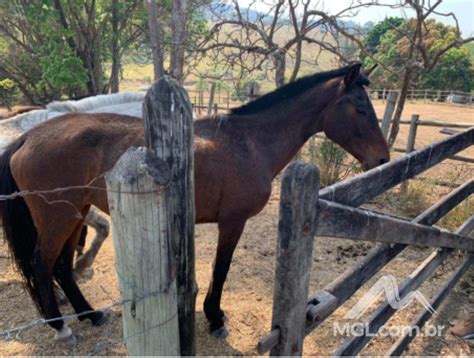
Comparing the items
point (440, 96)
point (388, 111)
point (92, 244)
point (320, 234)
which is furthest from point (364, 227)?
point (440, 96)

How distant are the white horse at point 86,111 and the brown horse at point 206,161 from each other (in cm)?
66

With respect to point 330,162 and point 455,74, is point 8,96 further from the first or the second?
point 455,74

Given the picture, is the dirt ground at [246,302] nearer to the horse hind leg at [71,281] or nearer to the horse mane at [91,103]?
the horse hind leg at [71,281]

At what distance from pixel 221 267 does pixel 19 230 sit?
1563 millimetres

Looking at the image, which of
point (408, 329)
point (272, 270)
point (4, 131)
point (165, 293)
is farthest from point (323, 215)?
point (4, 131)

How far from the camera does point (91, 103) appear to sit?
4344mm

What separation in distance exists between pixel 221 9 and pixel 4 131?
3.66 m

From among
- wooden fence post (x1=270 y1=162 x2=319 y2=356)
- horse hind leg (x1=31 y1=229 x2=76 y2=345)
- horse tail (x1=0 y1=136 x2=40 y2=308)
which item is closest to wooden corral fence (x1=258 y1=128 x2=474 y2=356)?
wooden fence post (x1=270 y1=162 x2=319 y2=356)

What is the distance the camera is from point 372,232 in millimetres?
1518

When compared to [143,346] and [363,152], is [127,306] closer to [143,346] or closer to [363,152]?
[143,346]

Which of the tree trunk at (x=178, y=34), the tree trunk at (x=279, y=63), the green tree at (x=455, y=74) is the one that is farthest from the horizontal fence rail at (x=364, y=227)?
the green tree at (x=455, y=74)

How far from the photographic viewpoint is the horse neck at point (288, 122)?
295cm

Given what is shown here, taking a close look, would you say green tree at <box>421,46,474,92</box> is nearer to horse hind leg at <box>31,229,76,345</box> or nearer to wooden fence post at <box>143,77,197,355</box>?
horse hind leg at <box>31,229,76,345</box>

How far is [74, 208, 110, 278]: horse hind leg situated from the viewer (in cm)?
358
